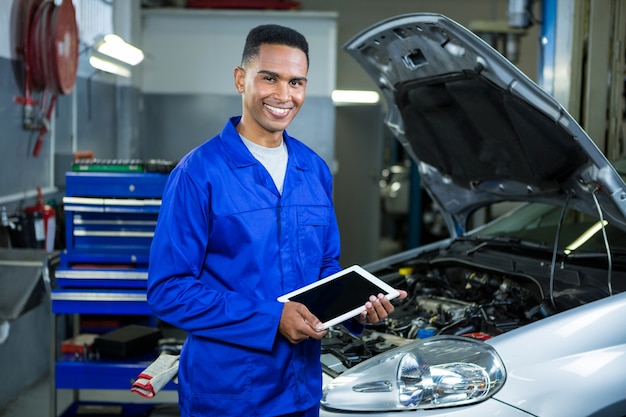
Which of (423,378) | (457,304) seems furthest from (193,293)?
(457,304)

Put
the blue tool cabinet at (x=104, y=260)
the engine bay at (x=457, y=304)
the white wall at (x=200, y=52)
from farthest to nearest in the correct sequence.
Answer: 1. the white wall at (x=200, y=52)
2. the blue tool cabinet at (x=104, y=260)
3. the engine bay at (x=457, y=304)

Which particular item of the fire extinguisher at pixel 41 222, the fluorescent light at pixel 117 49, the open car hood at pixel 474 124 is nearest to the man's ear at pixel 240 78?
the open car hood at pixel 474 124

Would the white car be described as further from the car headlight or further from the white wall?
the white wall

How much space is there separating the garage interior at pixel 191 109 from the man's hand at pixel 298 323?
5.46 ft

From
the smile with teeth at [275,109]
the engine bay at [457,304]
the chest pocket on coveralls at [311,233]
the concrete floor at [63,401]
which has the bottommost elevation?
the concrete floor at [63,401]

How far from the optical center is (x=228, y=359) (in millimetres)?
1646

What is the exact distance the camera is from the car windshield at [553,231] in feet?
8.55

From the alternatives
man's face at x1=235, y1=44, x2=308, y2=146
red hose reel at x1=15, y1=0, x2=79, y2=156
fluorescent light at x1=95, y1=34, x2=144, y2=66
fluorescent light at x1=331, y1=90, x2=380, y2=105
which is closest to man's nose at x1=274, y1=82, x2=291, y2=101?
man's face at x1=235, y1=44, x2=308, y2=146

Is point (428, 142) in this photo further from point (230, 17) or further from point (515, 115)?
point (230, 17)

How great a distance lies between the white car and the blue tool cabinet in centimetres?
104

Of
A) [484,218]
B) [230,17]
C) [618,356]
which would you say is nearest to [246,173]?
[618,356]

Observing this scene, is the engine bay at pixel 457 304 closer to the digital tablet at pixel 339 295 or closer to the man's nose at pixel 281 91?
the digital tablet at pixel 339 295

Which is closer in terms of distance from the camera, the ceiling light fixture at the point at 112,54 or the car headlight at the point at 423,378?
the car headlight at the point at 423,378

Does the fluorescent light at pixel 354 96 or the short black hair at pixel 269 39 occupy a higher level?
the fluorescent light at pixel 354 96
